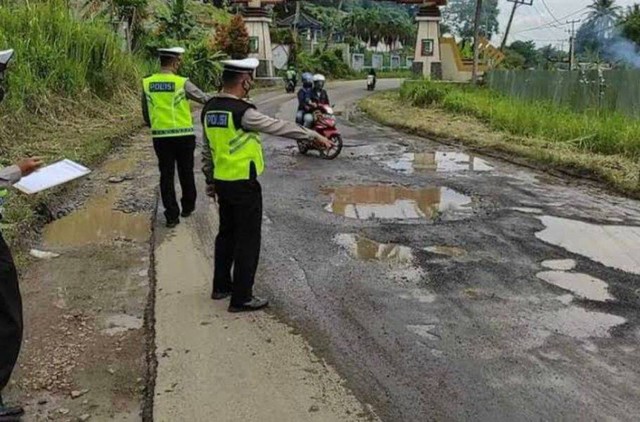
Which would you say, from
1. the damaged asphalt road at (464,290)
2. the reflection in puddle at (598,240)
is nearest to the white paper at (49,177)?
the damaged asphalt road at (464,290)

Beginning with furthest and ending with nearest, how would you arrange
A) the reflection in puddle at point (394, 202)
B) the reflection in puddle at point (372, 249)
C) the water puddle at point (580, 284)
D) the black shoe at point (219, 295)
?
the reflection in puddle at point (394, 202) < the reflection in puddle at point (372, 249) < the water puddle at point (580, 284) < the black shoe at point (219, 295)

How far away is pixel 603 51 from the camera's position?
50.8 metres

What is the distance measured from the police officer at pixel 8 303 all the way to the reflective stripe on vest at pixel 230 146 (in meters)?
1.45

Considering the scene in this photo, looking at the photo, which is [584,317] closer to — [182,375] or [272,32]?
[182,375]

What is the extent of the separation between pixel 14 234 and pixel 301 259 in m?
2.61

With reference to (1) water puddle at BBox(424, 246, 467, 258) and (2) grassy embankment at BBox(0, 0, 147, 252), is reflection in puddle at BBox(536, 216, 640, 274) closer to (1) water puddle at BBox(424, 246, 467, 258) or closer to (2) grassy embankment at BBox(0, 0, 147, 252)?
(1) water puddle at BBox(424, 246, 467, 258)

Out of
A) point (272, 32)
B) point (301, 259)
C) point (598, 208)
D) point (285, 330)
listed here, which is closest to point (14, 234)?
point (301, 259)

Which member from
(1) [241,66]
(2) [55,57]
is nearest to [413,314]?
(1) [241,66]

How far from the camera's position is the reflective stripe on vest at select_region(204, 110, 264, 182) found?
15.6ft

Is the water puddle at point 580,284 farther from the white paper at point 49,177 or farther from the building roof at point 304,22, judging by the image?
the building roof at point 304,22

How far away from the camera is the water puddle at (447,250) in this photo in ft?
21.0

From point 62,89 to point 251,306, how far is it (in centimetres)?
1054

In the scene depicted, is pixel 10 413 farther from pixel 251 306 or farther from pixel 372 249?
pixel 372 249

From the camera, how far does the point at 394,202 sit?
8.72 meters
